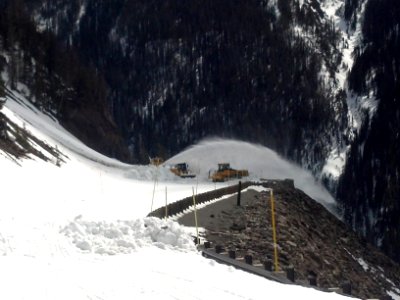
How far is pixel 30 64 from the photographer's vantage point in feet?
299

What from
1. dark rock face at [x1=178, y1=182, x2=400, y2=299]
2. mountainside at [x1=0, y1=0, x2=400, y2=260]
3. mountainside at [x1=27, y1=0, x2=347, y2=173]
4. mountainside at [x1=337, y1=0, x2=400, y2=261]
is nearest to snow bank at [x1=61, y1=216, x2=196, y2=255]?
dark rock face at [x1=178, y1=182, x2=400, y2=299]

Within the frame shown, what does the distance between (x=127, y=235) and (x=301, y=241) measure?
17329 mm

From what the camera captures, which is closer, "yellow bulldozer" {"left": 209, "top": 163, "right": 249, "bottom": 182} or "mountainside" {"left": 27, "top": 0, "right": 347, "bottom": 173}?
"yellow bulldozer" {"left": 209, "top": 163, "right": 249, "bottom": 182}

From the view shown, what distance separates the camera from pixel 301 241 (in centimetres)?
3338

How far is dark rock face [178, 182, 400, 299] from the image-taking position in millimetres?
26406

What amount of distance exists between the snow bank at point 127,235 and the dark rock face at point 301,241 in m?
4.87

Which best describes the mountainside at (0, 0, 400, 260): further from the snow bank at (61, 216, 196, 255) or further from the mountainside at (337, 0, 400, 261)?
the snow bank at (61, 216, 196, 255)

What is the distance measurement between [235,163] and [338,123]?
55351 mm

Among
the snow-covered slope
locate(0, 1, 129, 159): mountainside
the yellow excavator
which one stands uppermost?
locate(0, 1, 129, 159): mountainside

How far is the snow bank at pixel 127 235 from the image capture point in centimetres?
1689

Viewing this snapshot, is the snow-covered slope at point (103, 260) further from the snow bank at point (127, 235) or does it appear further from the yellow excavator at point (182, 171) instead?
the yellow excavator at point (182, 171)

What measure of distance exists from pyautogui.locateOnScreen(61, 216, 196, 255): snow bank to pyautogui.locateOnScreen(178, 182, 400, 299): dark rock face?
4.87 m

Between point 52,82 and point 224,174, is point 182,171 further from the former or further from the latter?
point 52,82

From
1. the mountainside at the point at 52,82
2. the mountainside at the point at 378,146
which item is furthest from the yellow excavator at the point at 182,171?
the mountainside at the point at 378,146
